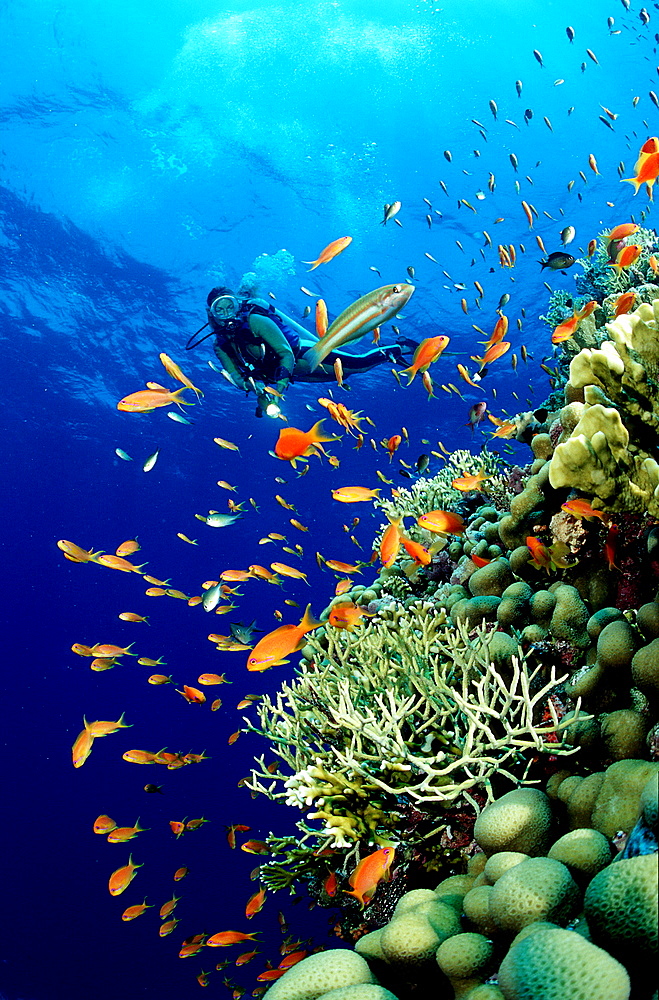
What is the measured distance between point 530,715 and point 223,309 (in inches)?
312

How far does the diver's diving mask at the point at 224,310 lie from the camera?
27.9 ft

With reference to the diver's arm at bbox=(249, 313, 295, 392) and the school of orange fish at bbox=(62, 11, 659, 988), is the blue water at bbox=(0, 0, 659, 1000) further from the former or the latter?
the school of orange fish at bbox=(62, 11, 659, 988)

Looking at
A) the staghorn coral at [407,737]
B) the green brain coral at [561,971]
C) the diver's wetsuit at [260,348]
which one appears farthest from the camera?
the diver's wetsuit at [260,348]

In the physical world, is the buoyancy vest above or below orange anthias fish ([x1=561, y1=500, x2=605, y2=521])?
above

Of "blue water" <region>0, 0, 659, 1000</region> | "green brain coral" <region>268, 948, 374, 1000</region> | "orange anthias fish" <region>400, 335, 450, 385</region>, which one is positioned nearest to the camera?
"green brain coral" <region>268, 948, 374, 1000</region>

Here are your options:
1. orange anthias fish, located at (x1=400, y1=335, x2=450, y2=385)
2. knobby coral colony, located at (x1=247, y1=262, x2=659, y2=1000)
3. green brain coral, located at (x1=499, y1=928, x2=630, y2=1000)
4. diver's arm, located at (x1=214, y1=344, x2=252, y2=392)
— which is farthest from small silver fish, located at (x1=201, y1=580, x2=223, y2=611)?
green brain coral, located at (x1=499, y1=928, x2=630, y2=1000)

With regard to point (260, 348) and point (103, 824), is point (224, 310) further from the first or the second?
point (103, 824)

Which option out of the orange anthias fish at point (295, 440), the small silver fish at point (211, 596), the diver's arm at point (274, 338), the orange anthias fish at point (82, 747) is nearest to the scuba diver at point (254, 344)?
the diver's arm at point (274, 338)

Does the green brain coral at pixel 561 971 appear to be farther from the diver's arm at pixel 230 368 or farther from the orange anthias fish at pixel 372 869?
the diver's arm at pixel 230 368

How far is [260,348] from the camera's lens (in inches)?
348

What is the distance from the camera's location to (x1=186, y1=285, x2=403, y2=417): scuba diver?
8570 millimetres

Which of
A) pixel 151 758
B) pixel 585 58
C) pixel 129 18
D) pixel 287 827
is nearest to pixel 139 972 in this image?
pixel 287 827

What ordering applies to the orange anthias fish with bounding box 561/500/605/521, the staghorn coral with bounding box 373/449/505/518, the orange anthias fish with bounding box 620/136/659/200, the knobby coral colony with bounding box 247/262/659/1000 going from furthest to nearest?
the staghorn coral with bounding box 373/449/505/518, the orange anthias fish with bounding box 620/136/659/200, the orange anthias fish with bounding box 561/500/605/521, the knobby coral colony with bounding box 247/262/659/1000

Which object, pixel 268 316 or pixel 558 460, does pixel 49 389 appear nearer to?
pixel 268 316
